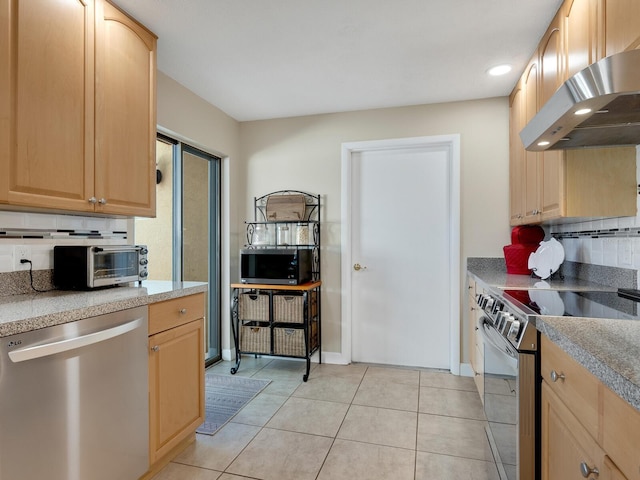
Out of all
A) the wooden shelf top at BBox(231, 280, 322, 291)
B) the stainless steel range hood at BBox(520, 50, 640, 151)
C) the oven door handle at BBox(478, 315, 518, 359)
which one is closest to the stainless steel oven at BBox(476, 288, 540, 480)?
the oven door handle at BBox(478, 315, 518, 359)

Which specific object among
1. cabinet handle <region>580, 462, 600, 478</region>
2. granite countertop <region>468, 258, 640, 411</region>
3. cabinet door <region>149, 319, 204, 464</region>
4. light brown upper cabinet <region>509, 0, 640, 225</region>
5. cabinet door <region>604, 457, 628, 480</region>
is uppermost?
light brown upper cabinet <region>509, 0, 640, 225</region>

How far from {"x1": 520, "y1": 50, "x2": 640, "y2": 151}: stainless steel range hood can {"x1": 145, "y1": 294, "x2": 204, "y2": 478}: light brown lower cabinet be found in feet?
6.08

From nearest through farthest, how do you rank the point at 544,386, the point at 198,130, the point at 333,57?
1. the point at 544,386
2. the point at 333,57
3. the point at 198,130

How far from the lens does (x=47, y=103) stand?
1513 mm

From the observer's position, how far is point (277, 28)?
2.02 m

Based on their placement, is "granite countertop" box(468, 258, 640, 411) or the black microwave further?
the black microwave

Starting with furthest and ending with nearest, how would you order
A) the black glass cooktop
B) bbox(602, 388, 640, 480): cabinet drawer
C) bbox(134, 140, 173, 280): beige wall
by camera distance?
bbox(134, 140, 173, 280): beige wall
the black glass cooktop
bbox(602, 388, 640, 480): cabinet drawer

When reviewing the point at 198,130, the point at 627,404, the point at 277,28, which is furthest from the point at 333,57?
the point at 627,404

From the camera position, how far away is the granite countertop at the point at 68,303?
3.84 feet

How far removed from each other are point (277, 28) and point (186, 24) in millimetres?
498

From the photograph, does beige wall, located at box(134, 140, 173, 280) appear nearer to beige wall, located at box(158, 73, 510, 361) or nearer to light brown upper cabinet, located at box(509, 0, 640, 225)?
beige wall, located at box(158, 73, 510, 361)

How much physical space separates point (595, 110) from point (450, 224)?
6.33 ft

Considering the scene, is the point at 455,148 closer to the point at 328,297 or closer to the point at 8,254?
the point at 328,297

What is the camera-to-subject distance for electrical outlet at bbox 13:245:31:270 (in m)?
1.71
